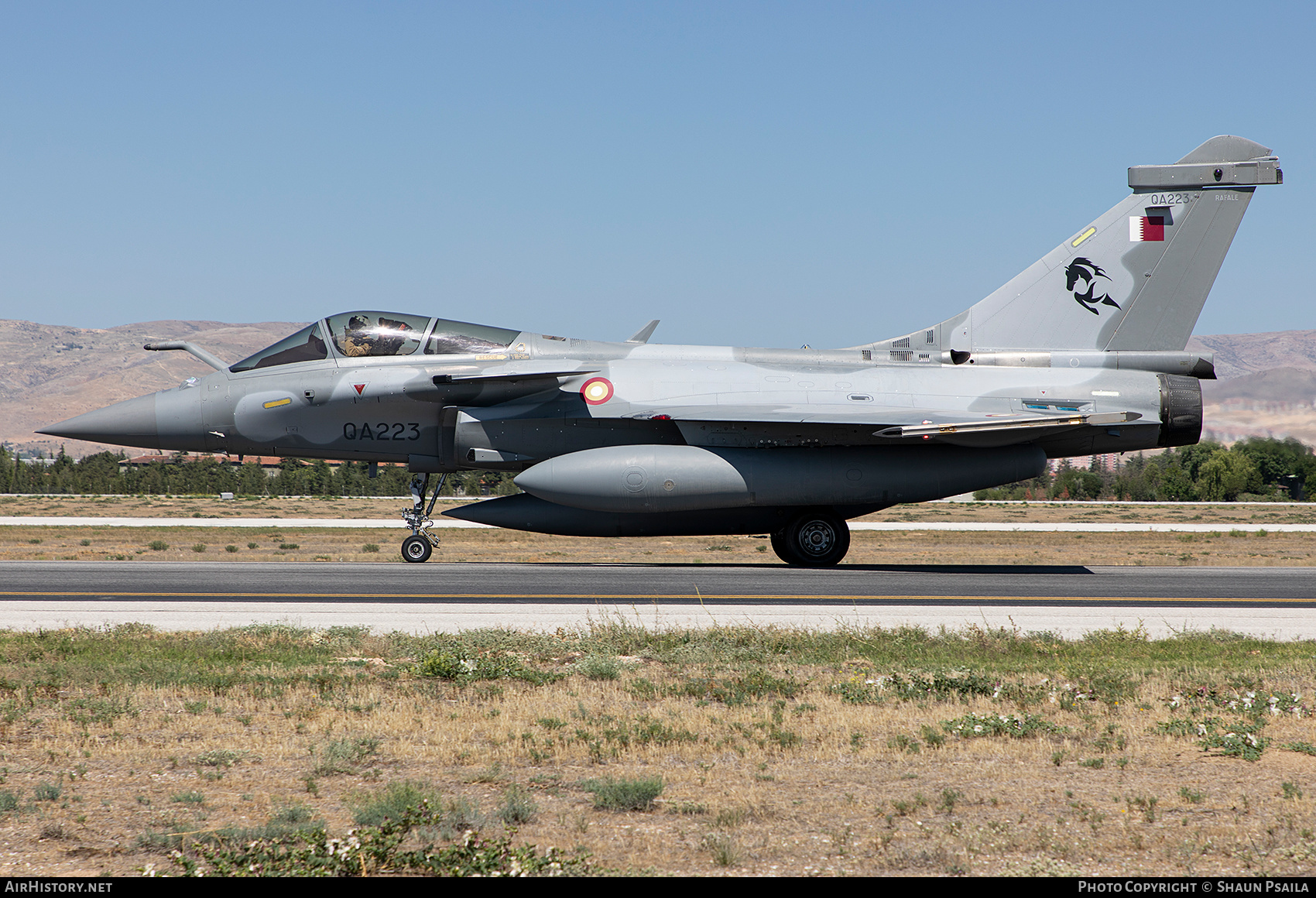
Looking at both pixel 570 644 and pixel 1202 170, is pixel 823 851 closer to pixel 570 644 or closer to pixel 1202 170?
pixel 570 644

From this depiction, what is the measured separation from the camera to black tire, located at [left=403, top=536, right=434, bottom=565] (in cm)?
1808

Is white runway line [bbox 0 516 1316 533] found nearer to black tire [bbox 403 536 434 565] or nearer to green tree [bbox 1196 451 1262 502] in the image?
black tire [bbox 403 536 434 565]

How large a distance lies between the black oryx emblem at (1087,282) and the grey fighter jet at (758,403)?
4 centimetres

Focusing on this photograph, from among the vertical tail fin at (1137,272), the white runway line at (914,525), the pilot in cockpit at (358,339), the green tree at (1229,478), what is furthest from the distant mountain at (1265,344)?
the pilot in cockpit at (358,339)

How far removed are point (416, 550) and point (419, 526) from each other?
41 centimetres

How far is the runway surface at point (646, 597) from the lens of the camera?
1180 cm

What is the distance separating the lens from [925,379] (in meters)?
17.5

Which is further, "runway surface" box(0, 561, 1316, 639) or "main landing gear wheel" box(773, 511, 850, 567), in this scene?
"main landing gear wheel" box(773, 511, 850, 567)

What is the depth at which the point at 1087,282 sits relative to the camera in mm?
18469

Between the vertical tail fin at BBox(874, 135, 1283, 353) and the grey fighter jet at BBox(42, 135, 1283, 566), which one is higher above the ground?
the vertical tail fin at BBox(874, 135, 1283, 353)

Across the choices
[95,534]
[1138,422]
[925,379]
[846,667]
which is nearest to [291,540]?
[95,534]

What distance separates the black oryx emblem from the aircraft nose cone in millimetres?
15964

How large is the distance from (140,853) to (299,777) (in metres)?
1.32

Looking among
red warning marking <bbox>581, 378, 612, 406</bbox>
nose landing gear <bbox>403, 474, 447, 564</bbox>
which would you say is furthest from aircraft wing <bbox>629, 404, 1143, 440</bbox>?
nose landing gear <bbox>403, 474, 447, 564</bbox>
